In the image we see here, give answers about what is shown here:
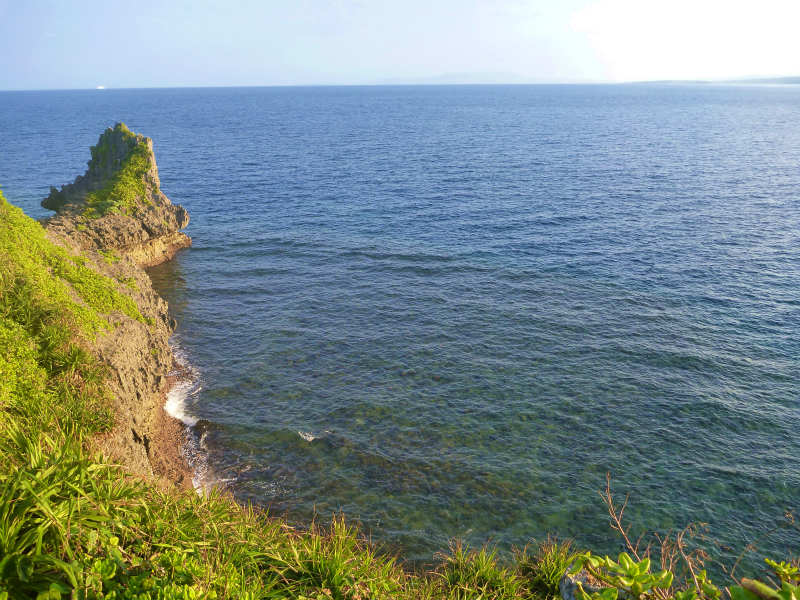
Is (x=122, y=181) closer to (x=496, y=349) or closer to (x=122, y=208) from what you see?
(x=122, y=208)

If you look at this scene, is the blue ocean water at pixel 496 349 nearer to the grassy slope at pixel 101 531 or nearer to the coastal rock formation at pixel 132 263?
the coastal rock formation at pixel 132 263

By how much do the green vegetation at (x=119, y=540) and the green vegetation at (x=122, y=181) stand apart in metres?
28.3

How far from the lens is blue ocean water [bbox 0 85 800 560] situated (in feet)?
72.4

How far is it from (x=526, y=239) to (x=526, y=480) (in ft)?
105

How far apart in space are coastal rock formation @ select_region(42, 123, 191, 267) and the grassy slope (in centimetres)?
2480

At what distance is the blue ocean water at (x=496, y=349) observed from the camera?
22078 mm

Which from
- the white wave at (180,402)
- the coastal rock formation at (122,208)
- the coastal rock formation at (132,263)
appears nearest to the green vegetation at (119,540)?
the coastal rock formation at (132,263)

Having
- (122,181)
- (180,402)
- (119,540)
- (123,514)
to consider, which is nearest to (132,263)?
(180,402)

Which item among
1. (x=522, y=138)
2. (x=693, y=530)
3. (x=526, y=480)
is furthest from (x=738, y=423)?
(x=522, y=138)

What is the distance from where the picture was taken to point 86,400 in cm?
1658

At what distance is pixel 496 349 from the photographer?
32469mm

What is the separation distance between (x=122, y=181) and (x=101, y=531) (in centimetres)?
4670

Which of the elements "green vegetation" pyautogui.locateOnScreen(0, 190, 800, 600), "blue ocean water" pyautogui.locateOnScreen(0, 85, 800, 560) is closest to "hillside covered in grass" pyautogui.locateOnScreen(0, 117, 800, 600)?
"green vegetation" pyautogui.locateOnScreen(0, 190, 800, 600)

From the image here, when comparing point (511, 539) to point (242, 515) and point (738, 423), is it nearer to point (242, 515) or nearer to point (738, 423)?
point (242, 515)
